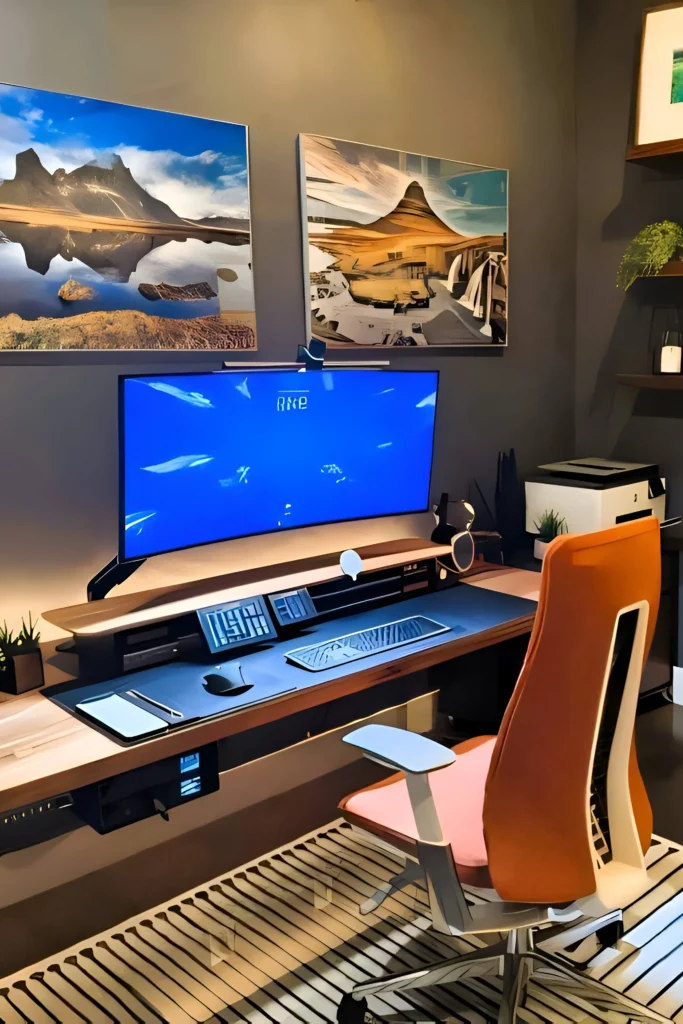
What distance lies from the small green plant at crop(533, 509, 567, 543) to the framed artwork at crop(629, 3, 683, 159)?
1.39 m

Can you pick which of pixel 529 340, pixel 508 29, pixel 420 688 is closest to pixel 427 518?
pixel 420 688

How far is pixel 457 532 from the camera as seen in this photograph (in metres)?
2.71

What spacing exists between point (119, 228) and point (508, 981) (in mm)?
1951

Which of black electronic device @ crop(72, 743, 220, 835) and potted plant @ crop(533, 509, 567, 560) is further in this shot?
potted plant @ crop(533, 509, 567, 560)

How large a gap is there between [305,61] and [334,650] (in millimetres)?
1738

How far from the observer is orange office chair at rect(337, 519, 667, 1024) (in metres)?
1.36

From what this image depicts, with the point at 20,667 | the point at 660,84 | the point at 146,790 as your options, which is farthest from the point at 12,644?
the point at 660,84

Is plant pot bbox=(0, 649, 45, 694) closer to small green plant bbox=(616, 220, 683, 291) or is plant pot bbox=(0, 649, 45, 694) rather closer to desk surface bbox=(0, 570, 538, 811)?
desk surface bbox=(0, 570, 538, 811)

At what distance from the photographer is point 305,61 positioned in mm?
2508

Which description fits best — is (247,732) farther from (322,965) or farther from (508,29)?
(508,29)

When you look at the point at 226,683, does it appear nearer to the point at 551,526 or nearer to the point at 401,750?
the point at 401,750

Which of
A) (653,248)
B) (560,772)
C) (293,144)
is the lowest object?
(560,772)

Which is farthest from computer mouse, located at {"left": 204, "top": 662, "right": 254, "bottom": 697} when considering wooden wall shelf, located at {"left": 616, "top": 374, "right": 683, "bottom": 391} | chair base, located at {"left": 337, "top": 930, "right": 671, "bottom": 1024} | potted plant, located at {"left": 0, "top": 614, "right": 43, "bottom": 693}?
wooden wall shelf, located at {"left": 616, "top": 374, "right": 683, "bottom": 391}

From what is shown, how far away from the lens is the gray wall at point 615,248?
3.30 m
